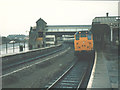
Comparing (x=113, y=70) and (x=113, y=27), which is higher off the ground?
(x=113, y=27)

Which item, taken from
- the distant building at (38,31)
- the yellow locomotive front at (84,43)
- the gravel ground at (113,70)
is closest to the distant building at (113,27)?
the yellow locomotive front at (84,43)

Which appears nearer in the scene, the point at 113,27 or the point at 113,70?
the point at 113,70

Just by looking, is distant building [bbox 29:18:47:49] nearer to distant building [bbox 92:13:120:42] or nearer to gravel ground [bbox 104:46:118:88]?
distant building [bbox 92:13:120:42]

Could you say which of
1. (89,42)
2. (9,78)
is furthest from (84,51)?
(9,78)

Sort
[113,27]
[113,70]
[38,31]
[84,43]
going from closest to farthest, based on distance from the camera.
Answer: [113,70]
[84,43]
[113,27]
[38,31]

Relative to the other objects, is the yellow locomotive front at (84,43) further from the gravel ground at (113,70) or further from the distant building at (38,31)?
the distant building at (38,31)

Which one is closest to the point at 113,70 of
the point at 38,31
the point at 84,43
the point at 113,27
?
the point at 84,43

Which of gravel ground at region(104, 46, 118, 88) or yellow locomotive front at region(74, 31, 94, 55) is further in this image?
yellow locomotive front at region(74, 31, 94, 55)

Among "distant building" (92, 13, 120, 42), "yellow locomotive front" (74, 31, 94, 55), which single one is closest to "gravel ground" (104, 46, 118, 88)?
"yellow locomotive front" (74, 31, 94, 55)

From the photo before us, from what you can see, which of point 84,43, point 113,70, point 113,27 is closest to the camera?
point 113,70

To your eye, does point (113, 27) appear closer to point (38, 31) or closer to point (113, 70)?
point (113, 70)

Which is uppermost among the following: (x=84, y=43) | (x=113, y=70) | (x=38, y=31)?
(x=38, y=31)

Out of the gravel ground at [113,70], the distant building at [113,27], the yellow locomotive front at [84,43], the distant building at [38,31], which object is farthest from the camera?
the distant building at [38,31]

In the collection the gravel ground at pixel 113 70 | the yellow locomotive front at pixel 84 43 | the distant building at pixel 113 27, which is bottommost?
the gravel ground at pixel 113 70
